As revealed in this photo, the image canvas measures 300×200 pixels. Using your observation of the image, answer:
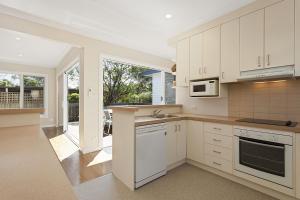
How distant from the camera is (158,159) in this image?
2375mm

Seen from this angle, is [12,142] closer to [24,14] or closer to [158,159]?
[158,159]

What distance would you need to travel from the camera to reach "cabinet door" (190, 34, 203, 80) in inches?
118

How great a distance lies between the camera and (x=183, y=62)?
330 cm

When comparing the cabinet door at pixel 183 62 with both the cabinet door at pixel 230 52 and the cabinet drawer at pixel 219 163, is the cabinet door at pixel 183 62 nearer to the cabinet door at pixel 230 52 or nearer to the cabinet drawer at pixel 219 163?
the cabinet door at pixel 230 52

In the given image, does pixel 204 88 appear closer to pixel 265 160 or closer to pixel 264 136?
pixel 264 136

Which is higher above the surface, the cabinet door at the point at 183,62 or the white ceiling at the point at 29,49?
the white ceiling at the point at 29,49

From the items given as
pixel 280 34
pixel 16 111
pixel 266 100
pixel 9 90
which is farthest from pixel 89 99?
pixel 9 90

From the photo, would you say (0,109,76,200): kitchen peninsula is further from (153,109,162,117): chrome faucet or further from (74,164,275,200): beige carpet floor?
(153,109,162,117): chrome faucet

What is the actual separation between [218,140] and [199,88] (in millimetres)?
990

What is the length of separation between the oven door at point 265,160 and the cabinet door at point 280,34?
110 cm

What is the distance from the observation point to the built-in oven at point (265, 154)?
5.98ft

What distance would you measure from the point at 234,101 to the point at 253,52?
90 cm

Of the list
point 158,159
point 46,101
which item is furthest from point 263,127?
point 46,101

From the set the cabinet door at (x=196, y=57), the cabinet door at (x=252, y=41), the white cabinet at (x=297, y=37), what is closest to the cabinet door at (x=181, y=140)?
the cabinet door at (x=196, y=57)
